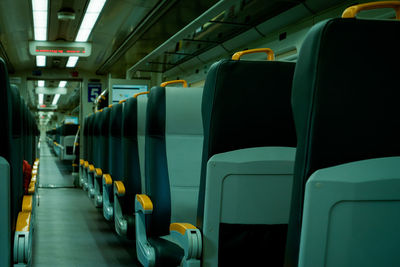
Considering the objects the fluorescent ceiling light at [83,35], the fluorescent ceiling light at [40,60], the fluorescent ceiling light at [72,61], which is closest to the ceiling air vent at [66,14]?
the fluorescent ceiling light at [83,35]

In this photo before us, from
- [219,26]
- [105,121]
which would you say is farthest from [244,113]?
[219,26]

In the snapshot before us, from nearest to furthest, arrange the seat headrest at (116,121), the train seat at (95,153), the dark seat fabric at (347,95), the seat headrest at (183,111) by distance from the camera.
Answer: the dark seat fabric at (347,95), the seat headrest at (183,111), the seat headrest at (116,121), the train seat at (95,153)

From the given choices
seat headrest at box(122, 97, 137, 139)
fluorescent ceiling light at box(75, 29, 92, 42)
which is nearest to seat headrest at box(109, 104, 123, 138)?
seat headrest at box(122, 97, 137, 139)

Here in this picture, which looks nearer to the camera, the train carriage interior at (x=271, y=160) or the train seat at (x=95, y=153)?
the train carriage interior at (x=271, y=160)

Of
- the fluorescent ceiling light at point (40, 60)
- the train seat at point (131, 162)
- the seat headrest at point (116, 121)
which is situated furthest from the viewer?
the fluorescent ceiling light at point (40, 60)

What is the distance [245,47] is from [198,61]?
7.78ft

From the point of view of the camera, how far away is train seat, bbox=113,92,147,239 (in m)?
3.85

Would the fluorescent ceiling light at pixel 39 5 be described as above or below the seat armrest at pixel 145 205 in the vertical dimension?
above

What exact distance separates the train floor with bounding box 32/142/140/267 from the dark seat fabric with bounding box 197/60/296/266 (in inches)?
109

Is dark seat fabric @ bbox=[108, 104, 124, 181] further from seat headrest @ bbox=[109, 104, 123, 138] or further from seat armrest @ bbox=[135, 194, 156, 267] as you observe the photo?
seat armrest @ bbox=[135, 194, 156, 267]

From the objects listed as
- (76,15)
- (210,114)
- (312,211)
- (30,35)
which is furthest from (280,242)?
(30,35)

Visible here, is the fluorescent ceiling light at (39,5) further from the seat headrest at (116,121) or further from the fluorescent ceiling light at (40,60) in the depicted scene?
the fluorescent ceiling light at (40,60)

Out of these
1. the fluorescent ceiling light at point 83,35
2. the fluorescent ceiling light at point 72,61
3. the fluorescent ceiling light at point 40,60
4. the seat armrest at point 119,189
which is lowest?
the seat armrest at point 119,189

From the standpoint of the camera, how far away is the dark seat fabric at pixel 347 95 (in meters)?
1.21
